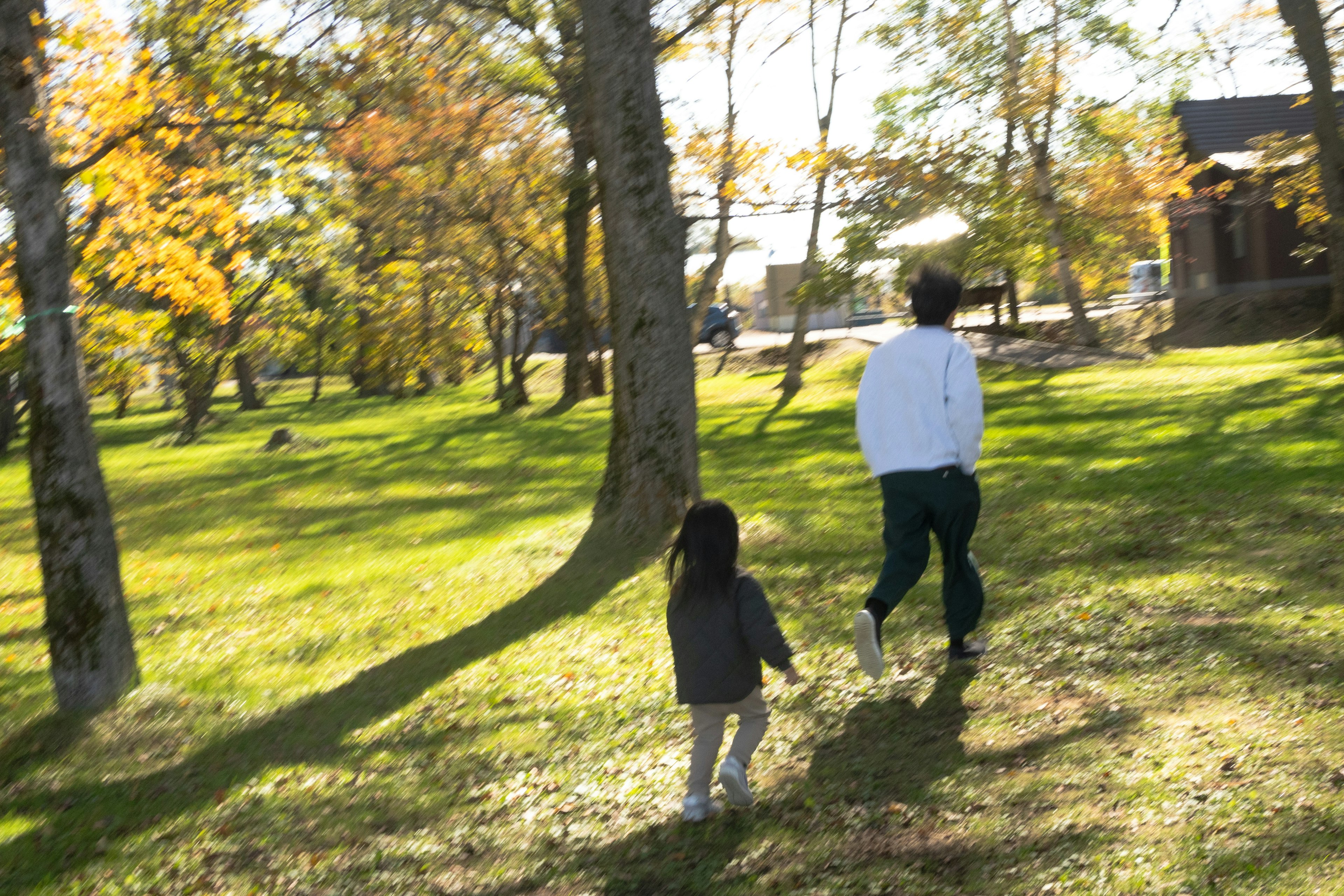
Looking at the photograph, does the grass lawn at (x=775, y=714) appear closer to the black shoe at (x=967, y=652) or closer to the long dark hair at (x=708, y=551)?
the black shoe at (x=967, y=652)

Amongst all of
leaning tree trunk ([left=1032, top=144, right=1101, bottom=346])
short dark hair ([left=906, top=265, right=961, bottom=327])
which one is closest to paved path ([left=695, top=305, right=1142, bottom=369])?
leaning tree trunk ([left=1032, top=144, right=1101, bottom=346])

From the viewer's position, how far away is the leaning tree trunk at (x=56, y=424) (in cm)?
668

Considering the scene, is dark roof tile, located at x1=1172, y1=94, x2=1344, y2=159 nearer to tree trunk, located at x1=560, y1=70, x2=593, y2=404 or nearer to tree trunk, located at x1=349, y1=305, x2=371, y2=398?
tree trunk, located at x1=560, y1=70, x2=593, y2=404

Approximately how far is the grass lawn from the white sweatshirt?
4.08ft

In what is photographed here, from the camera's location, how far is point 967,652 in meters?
6.02

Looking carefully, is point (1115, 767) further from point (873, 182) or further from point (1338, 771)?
point (873, 182)

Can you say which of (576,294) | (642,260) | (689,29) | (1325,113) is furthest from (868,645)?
(576,294)

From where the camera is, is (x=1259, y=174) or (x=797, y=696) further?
(x=1259, y=174)

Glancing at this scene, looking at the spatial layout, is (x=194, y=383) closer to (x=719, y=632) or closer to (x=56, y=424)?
(x=56, y=424)

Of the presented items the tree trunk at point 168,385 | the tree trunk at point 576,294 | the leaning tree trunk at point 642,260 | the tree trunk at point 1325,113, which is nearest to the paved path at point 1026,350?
the tree trunk at point 1325,113

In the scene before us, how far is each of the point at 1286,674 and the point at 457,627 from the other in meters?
5.43

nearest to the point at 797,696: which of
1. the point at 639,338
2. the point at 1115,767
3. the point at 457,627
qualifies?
the point at 1115,767

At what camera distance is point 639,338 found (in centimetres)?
924

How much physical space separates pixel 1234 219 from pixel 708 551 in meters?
34.3
